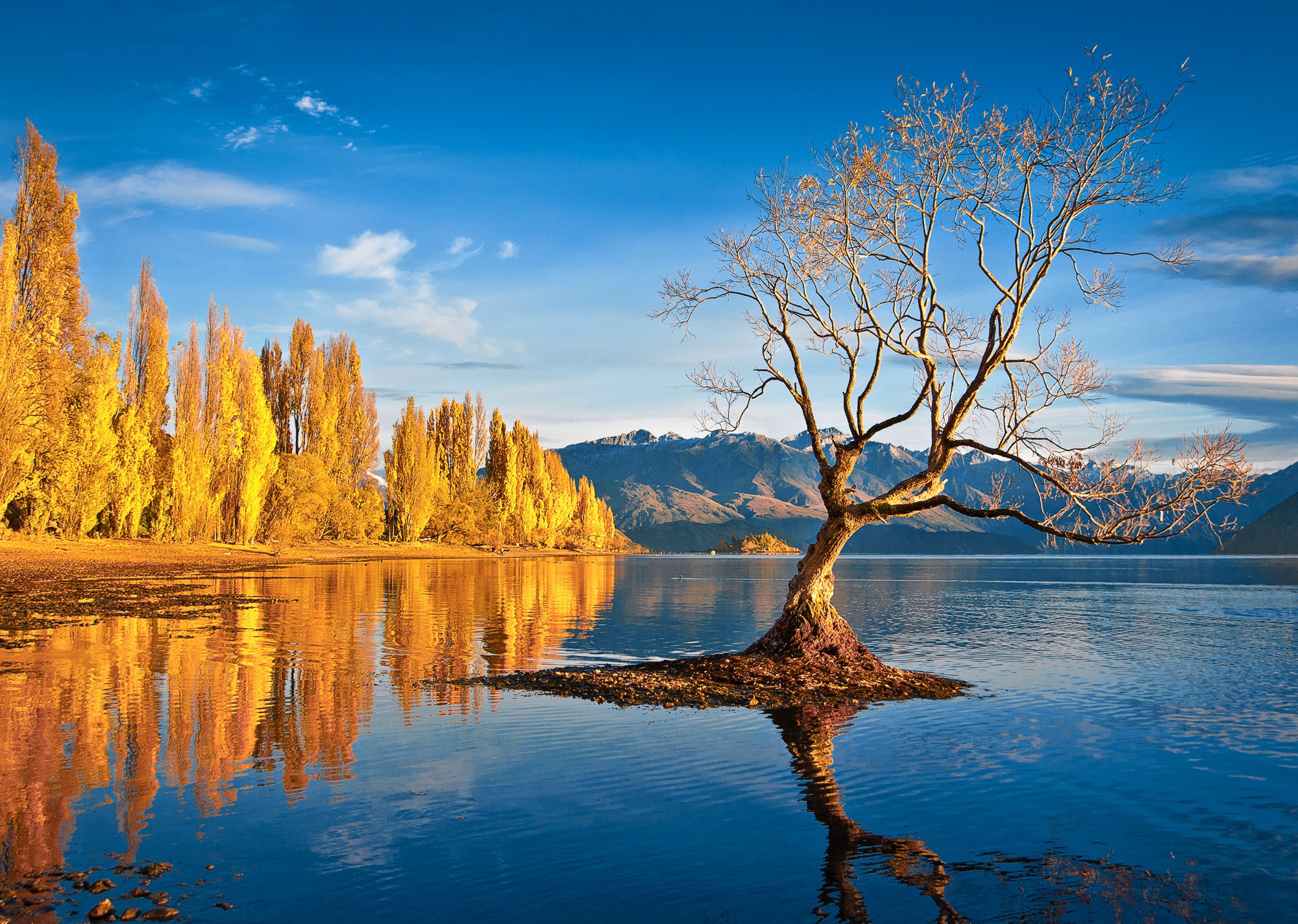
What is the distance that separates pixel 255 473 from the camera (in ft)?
201

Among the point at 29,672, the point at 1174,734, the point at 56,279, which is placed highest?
the point at 56,279

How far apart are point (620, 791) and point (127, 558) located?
164ft

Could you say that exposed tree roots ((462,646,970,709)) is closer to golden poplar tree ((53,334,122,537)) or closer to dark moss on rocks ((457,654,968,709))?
dark moss on rocks ((457,654,968,709))

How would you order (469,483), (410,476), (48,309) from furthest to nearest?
(469,483)
(410,476)
(48,309)

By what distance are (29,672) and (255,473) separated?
49.9 metres

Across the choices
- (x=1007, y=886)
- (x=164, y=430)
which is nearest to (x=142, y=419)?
(x=164, y=430)

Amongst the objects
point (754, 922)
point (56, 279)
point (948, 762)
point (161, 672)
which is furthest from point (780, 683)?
point (56, 279)

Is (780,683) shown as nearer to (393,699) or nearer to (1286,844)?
(393,699)

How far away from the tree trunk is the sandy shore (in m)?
32.0

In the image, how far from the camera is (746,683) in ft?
54.4

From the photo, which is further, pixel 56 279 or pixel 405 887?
pixel 56 279

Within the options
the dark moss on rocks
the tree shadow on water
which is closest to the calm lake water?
the tree shadow on water

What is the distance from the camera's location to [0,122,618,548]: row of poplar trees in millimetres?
44594

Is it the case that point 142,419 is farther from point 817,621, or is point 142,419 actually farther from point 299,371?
point 817,621
